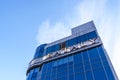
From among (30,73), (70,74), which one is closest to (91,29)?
(70,74)

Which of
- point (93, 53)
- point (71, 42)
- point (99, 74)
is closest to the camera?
point (99, 74)

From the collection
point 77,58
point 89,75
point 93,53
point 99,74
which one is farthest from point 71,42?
point 99,74

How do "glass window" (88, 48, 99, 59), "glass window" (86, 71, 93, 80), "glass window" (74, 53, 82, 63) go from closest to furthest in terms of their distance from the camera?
"glass window" (86, 71, 93, 80) → "glass window" (88, 48, 99, 59) → "glass window" (74, 53, 82, 63)

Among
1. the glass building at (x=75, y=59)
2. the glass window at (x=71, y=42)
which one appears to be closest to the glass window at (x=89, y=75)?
the glass building at (x=75, y=59)

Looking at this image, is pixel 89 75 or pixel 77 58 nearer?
pixel 89 75

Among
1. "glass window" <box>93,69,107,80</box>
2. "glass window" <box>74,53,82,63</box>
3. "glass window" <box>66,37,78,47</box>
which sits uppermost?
"glass window" <box>66,37,78,47</box>

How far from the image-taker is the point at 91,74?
2805 cm

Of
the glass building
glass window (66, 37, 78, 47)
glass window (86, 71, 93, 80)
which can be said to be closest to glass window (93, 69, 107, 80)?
the glass building

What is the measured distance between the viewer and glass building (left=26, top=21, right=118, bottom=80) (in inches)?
1133

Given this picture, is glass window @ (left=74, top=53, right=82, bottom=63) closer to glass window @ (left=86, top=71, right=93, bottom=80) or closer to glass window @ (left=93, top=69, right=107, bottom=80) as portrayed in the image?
glass window @ (left=86, top=71, right=93, bottom=80)

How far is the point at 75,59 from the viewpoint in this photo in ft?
112

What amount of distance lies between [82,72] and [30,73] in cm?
1374

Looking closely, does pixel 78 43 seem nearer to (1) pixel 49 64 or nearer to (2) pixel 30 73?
(1) pixel 49 64

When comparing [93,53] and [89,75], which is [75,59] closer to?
[93,53]
